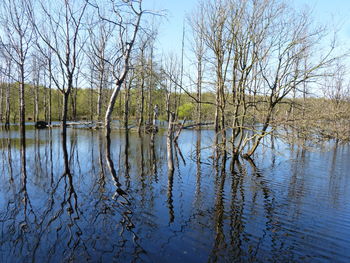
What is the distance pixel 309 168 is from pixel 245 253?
9.61 meters

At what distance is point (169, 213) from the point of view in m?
6.64

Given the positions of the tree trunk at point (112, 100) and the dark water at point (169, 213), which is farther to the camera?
the tree trunk at point (112, 100)

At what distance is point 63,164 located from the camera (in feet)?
38.4

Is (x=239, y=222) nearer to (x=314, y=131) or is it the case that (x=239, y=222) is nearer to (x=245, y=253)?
(x=245, y=253)

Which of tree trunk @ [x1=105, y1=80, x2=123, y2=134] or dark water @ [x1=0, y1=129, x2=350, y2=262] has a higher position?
tree trunk @ [x1=105, y1=80, x2=123, y2=134]

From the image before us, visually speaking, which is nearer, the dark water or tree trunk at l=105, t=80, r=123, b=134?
the dark water

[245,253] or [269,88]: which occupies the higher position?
[269,88]

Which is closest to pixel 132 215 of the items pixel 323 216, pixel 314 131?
pixel 323 216

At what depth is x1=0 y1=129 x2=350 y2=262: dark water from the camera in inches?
189

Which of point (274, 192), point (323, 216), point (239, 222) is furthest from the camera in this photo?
point (274, 192)

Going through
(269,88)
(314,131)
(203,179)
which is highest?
(269,88)

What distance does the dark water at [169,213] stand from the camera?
4.79 m

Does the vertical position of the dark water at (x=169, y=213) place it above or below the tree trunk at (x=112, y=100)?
below

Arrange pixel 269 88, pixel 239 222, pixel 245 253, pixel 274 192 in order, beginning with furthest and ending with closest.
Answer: pixel 269 88, pixel 274 192, pixel 239 222, pixel 245 253
